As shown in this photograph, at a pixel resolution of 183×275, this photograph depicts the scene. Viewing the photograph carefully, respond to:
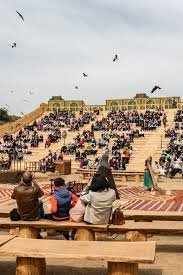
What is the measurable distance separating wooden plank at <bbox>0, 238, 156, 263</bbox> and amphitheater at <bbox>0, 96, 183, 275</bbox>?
0.88 feet

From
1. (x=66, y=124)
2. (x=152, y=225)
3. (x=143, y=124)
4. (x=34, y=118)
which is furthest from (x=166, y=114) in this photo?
(x=152, y=225)

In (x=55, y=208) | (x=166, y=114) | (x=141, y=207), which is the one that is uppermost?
(x=166, y=114)

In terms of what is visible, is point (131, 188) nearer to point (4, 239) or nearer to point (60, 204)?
point (60, 204)

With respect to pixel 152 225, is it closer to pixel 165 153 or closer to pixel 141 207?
pixel 141 207

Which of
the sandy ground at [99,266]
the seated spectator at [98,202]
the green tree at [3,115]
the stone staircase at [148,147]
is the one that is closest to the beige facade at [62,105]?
the stone staircase at [148,147]

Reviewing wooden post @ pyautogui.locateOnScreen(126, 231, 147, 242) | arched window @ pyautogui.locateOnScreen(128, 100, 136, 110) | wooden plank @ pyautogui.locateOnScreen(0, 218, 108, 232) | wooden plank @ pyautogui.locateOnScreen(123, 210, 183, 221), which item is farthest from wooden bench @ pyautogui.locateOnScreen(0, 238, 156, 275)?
arched window @ pyautogui.locateOnScreen(128, 100, 136, 110)

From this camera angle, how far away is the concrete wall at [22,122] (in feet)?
128

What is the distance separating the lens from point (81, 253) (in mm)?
5219

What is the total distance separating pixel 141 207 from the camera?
1180cm

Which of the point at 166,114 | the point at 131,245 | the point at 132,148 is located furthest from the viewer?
the point at 166,114

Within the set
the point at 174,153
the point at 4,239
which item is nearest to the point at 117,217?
the point at 4,239

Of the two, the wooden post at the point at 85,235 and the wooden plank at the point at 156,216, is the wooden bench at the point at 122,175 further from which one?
the wooden post at the point at 85,235

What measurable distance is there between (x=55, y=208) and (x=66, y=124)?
33690 mm

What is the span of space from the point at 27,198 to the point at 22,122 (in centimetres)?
3485
